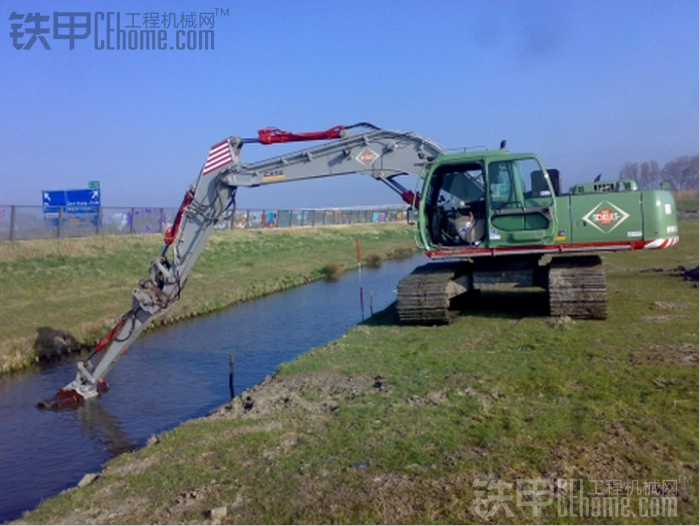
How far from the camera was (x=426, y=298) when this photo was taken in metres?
12.0

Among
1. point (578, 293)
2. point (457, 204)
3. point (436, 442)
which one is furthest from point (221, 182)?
point (436, 442)

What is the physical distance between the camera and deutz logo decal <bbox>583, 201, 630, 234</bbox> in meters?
11.8

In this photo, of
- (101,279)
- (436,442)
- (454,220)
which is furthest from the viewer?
(101,279)

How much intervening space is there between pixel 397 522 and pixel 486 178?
8250mm

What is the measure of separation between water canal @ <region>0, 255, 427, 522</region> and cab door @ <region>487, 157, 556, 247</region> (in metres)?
5.26

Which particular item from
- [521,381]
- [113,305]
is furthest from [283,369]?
[113,305]

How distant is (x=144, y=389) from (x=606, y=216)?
8758 mm

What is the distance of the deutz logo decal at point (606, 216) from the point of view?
11797mm

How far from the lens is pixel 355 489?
5.54m

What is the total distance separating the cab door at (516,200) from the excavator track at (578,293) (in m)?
0.74

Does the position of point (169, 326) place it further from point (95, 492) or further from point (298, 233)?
point (298, 233)

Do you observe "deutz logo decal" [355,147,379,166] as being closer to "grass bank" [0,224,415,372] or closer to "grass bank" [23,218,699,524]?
"grass bank" [23,218,699,524]

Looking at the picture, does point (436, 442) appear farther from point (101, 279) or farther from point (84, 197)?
point (84, 197)

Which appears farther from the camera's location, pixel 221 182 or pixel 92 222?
pixel 92 222
